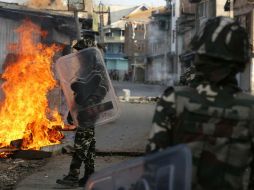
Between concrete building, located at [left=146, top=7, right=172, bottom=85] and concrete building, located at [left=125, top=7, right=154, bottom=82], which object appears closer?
concrete building, located at [left=146, top=7, right=172, bottom=85]

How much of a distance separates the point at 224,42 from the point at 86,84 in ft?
15.7

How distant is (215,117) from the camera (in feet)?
8.74

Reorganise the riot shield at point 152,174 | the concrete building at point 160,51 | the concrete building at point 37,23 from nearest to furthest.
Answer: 1. the riot shield at point 152,174
2. the concrete building at point 37,23
3. the concrete building at point 160,51

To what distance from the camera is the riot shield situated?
8.00ft

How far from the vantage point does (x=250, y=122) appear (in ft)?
8.86

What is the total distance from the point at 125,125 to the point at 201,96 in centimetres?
1218

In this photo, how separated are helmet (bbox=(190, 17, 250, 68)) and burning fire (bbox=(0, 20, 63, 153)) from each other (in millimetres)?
7351

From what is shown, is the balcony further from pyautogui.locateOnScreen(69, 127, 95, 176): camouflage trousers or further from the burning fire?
pyautogui.locateOnScreen(69, 127, 95, 176): camouflage trousers

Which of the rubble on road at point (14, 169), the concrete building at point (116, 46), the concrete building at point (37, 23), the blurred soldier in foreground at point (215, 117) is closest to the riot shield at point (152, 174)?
the blurred soldier in foreground at point (215, 117)

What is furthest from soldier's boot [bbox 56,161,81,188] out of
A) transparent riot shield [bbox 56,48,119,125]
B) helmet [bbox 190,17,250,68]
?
helmet [bbox 190,17,250,68]

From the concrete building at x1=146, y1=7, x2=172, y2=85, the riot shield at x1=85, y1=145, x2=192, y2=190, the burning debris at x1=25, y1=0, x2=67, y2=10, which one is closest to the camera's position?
the riot shield at x1=85, y1=145, x2=192, y2=190

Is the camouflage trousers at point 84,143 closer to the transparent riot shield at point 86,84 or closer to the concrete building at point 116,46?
the transparent riot shield at point 86,84

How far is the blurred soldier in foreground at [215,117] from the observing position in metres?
2.67

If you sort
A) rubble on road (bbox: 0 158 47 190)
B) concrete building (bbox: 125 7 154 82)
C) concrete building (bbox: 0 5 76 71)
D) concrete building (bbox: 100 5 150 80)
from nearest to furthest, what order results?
rubble on road (bbox: 0 158 47 190) → concrete building (bbox: 0 5 76 71) → concrete building (bbox: 125 7 154 82) → concrete building (bbox: 100 5 150 80)
